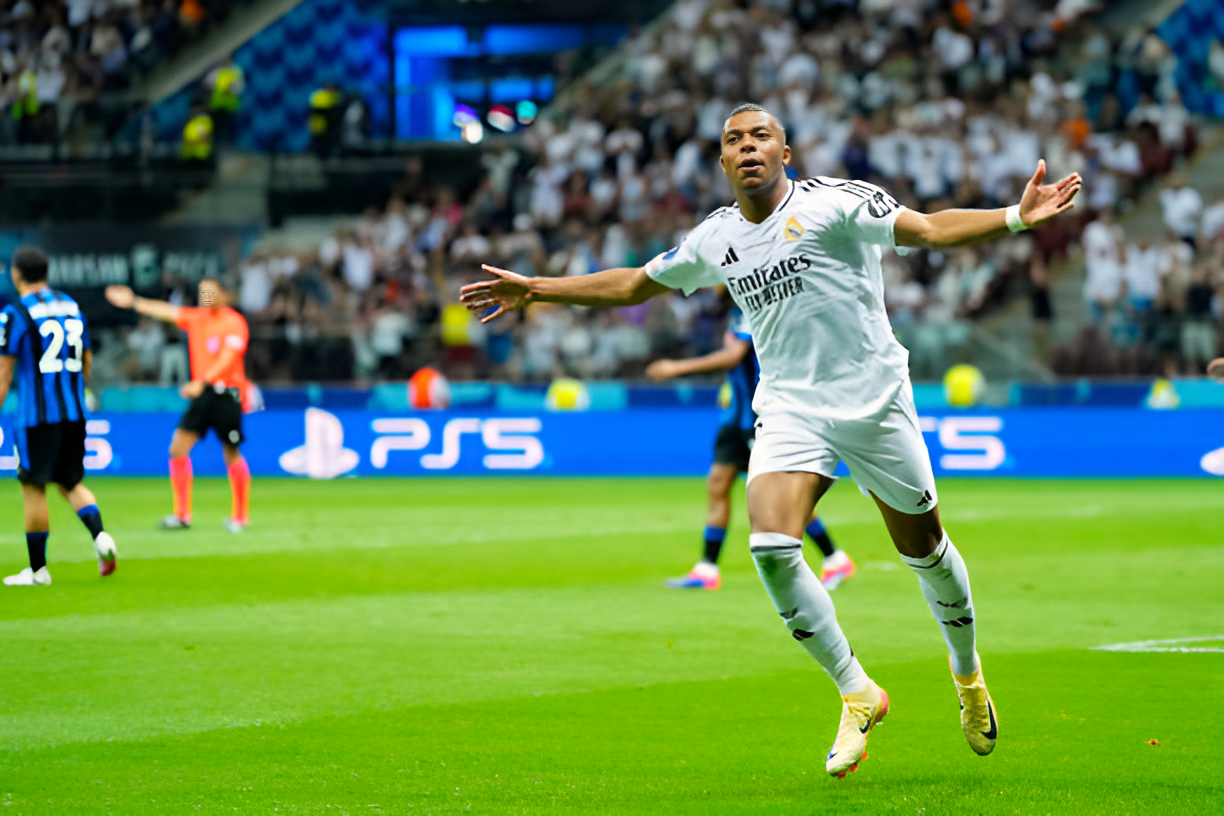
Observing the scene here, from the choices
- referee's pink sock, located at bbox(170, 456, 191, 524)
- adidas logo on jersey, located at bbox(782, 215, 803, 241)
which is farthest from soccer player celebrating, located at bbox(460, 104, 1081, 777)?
referee's pink sock, located at bbox(170, 456, 191, 524)

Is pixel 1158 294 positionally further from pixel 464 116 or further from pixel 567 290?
pixel 567 290

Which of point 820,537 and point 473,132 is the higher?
point 473,132

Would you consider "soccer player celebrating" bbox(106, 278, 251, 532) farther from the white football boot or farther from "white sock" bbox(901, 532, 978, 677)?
"white sock" bbox(901, 532, 978, 677)

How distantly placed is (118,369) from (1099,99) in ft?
50.6

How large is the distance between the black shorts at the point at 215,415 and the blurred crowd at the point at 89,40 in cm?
1756

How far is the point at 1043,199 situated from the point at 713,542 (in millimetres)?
6268

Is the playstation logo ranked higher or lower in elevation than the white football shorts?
lower

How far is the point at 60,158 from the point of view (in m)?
29.8

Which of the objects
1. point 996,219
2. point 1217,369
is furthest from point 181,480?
point 996,219

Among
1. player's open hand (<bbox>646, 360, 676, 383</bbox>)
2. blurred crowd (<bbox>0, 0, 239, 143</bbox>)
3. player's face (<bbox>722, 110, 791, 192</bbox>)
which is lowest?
player's open hand (<bbox>646, 360, 676, 383</bbox>)

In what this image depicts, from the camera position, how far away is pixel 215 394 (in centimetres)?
1534

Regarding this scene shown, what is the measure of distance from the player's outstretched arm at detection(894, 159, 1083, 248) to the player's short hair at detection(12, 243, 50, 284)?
24.1 feet

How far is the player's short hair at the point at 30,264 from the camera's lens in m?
11.1

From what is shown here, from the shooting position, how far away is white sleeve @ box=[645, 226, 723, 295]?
6.37 metres
